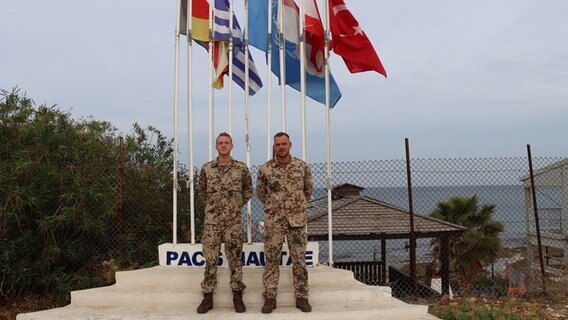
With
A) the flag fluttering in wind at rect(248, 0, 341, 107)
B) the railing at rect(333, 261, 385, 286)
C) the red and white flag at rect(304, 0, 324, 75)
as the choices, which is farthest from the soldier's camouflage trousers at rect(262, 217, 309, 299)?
the railing at rect(333, 261, 385, 286)

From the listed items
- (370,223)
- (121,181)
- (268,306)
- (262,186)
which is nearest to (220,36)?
(262,186)

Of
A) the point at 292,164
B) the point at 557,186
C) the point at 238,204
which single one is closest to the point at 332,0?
the point at 292,164

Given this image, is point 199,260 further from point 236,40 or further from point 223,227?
point 236,40

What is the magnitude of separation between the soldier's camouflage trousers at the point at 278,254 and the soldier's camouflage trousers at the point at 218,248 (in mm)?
300

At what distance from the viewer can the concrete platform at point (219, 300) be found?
569 cm

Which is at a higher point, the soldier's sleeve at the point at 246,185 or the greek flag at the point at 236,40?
the greek flag at the point at 236,40

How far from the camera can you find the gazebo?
35.4ft

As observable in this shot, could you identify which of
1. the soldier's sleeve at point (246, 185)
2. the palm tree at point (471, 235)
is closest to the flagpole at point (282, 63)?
the soldier's sleeve at point (246, 185)

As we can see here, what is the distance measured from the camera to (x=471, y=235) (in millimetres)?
16547

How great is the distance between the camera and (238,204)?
579 centimetres

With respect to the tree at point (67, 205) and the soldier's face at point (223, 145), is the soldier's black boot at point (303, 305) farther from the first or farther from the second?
the tree at point (67, 205)

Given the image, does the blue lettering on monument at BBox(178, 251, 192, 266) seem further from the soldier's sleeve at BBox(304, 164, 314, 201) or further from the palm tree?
the palm tree

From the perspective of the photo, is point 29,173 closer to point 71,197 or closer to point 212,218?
point 71,197

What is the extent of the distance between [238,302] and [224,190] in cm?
121
